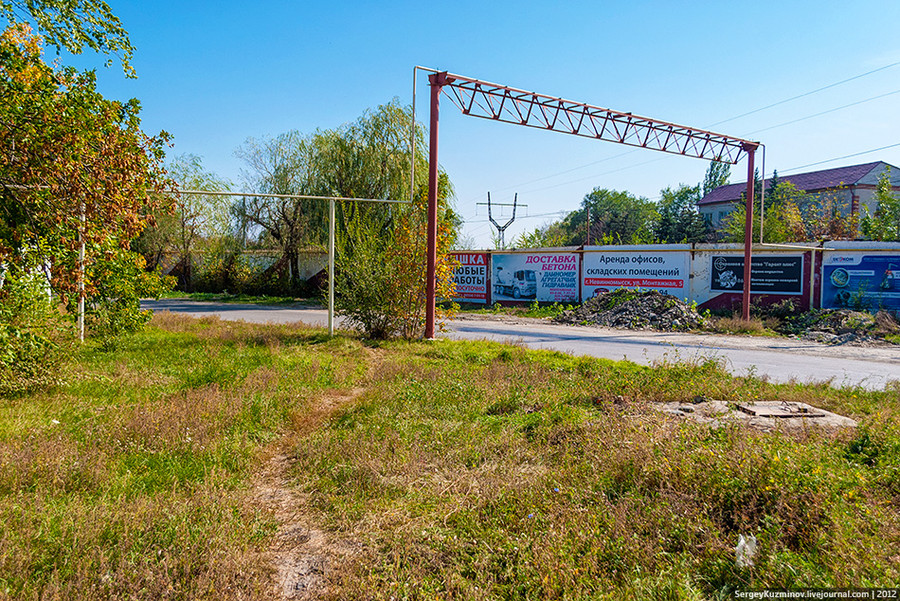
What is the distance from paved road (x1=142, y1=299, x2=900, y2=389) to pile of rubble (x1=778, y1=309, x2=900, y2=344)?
1.16m

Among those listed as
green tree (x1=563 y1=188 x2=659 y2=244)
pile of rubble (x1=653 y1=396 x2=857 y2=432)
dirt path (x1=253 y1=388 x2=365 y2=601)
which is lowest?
dirt path (x1=253 y1=388 x2=365 y2=601)

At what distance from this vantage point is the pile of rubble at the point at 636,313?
693 inches

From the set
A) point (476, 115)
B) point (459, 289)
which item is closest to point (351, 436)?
point (476, 115)

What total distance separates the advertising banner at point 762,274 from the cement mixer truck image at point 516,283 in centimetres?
772

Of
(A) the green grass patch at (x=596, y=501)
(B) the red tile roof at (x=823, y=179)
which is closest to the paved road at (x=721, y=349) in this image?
(A) the green grass patch at (x=596, y=501)

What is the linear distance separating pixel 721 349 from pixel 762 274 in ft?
27.6

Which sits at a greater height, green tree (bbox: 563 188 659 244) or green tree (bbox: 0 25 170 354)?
green tree (bbox: 563 188 659 244)

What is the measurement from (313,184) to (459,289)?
30.1ft

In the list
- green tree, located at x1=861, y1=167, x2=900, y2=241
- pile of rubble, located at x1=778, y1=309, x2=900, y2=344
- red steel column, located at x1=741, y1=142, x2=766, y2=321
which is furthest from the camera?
green tree, located at x1=861, y1=167, x2=900, y2=241

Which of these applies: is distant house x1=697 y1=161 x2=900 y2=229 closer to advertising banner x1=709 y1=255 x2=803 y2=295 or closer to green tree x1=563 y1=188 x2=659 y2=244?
green tree x1=563 y1=188 x2=659 y2=244

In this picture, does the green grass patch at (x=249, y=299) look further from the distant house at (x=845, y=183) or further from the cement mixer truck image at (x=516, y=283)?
the distant house at (x=845, y=183)

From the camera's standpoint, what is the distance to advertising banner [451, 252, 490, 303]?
2667cm

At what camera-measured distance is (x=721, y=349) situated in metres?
13.0

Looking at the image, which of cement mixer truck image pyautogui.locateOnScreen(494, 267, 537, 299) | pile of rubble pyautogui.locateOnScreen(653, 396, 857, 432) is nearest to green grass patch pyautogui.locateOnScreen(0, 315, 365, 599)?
pile of rubble pyautogui.locateOnScreen(653, 396, 857, 432)
